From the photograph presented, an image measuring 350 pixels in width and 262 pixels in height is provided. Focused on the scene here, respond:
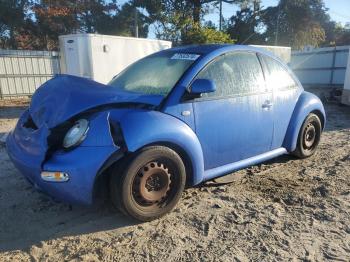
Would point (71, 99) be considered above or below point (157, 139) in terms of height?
above

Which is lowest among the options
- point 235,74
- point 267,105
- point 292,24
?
point 267,105

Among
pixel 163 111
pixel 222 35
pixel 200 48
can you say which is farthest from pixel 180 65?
pixel 222 35

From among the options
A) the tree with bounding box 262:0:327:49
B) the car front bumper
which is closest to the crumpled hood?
the car front bumper

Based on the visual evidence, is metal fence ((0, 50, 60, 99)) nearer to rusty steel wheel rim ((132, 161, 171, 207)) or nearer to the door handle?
the door handle

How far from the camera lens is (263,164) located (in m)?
5.11

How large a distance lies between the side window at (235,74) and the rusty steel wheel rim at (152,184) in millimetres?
964

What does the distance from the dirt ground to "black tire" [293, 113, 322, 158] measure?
2.20 ft

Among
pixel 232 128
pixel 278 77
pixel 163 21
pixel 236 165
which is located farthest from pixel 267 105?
pixel 163 21

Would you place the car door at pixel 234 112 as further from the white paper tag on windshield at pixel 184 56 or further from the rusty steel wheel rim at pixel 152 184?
the rusty steel wheel rim at pixel 152 184

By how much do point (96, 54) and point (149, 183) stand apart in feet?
27.1

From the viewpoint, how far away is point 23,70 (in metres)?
14.9

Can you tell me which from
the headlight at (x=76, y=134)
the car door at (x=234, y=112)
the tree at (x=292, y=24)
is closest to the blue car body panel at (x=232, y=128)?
the car door at (x=234, y=112)

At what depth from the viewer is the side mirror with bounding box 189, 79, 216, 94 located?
3.54 meters

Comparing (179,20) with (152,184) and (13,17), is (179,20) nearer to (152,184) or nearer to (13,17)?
(13,17)
